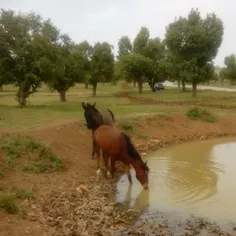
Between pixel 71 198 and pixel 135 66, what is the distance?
157 ft

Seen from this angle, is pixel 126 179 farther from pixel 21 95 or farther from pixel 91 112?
pixel 21 95

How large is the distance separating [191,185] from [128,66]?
149 feet

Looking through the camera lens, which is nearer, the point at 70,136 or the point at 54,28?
the point at 70,136

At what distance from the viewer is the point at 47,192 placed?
1272 centimetres

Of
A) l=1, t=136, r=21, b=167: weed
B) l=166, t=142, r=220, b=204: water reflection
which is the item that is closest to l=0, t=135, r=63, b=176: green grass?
l=1, t=136, r=21, b=167: weed

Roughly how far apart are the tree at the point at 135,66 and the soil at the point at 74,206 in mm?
38656

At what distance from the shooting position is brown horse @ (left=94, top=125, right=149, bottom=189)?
13.4 metres

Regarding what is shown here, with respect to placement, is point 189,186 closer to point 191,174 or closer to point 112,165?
point 191,174

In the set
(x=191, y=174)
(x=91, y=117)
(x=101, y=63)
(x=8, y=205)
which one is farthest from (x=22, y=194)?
(x=101, y=63)

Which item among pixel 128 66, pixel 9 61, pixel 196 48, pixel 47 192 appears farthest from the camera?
pixel 128 66

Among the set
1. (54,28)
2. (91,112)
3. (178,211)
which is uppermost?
(54,28)

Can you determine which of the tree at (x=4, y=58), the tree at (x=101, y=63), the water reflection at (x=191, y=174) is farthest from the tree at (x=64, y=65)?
the water reflection at (x=191, y=174)

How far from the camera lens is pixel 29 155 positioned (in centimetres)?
1563

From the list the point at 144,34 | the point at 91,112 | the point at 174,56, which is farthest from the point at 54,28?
the point at 144,34
